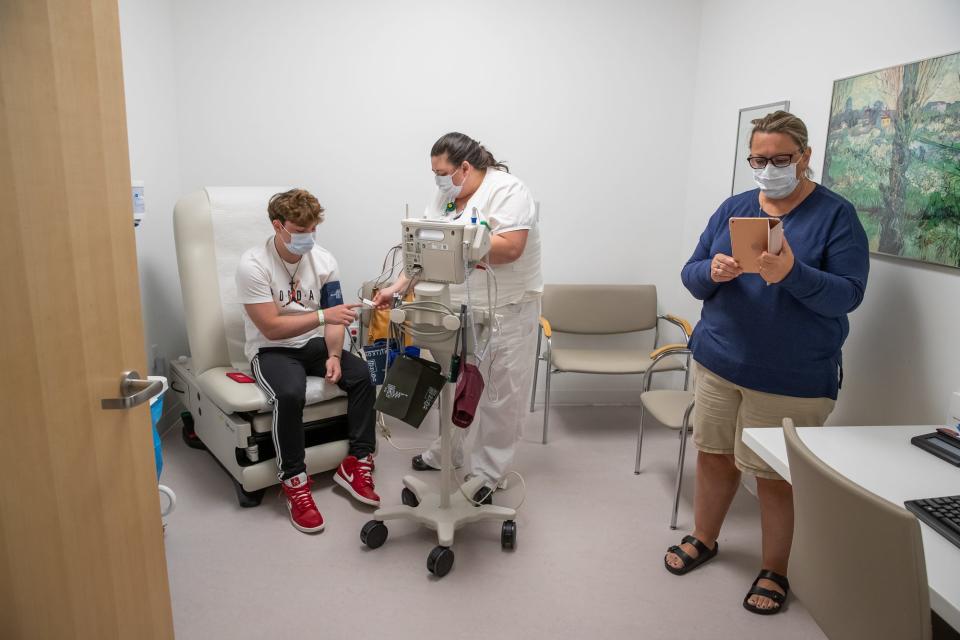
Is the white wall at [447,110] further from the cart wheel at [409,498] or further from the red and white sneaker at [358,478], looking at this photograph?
the cart wheel at [409,498]

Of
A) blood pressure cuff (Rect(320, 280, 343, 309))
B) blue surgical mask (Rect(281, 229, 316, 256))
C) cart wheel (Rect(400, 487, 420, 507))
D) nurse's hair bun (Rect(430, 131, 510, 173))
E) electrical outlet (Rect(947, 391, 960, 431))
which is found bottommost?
cart wheel (Rect(400, 487, 420, 507))

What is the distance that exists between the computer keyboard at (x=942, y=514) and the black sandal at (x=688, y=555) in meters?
1.03

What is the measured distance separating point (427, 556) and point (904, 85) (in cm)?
216

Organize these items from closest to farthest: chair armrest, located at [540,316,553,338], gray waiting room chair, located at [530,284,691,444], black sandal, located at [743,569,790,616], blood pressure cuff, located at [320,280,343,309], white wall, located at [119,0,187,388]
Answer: black sandal, located at [743,569,790,616] < blood pressure cuff, located at [320,280,343,309] < white wall, located at [119,0,187,388] < chair armrest, located at [540,316,553,338] < gray waiting room chair, located at [530,284,691,444]

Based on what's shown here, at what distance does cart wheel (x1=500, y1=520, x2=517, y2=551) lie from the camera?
231 centimetres

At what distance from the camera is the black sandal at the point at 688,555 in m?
2.23

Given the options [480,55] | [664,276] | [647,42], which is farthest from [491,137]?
[664,276]

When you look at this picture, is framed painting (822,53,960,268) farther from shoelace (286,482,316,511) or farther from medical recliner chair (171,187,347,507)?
shoelace (286,482,316,511)

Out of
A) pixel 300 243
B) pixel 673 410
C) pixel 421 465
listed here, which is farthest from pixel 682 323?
pixel 300 243

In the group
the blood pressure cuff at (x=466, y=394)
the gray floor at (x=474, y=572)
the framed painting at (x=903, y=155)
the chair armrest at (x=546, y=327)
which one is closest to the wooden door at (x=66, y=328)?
the gray floor at (x=474, y=572)

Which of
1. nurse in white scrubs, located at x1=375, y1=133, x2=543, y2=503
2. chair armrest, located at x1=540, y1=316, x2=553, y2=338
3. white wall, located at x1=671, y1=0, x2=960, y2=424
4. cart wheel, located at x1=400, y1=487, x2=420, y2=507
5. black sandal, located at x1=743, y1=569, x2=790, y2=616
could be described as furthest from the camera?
chair armrest, located at x1=540, y1=316, x2=553, y2=338

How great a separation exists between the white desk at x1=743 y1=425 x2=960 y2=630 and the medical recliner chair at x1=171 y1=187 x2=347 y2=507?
5.56 ft

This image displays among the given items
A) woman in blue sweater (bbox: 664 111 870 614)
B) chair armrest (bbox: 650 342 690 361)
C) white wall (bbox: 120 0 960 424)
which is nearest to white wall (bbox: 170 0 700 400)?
white wall (bbox: 120 0 960 424)

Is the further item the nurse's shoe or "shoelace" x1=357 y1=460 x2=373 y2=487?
the nurse's shoe
